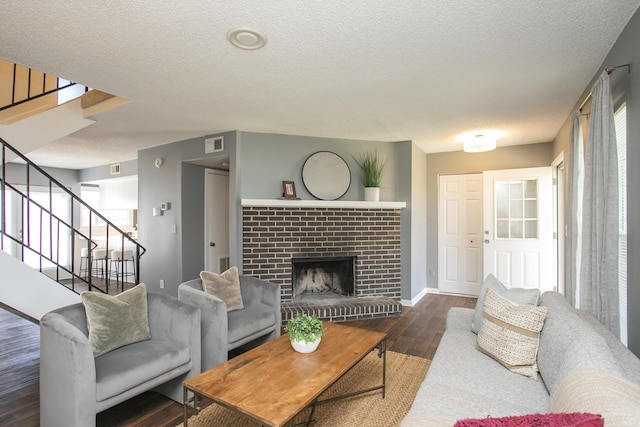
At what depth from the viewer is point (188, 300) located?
2.80 meters

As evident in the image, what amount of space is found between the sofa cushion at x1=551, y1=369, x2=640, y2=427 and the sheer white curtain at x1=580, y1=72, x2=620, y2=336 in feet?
2.82

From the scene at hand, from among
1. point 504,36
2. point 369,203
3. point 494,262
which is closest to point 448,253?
point 494,262

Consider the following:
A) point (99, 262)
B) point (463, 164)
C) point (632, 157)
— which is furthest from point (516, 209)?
point (99, 262)

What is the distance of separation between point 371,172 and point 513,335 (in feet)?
9.76

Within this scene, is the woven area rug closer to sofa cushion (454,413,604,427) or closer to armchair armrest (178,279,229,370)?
armchair armrest (178,279,229,370)

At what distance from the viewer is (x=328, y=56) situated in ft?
7.29

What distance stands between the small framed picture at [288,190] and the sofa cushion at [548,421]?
11.5ft

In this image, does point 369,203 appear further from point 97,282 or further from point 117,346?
point 97,282

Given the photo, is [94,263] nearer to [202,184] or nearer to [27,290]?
[202,184]

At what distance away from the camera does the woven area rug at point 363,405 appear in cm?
208

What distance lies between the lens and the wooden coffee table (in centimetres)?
152

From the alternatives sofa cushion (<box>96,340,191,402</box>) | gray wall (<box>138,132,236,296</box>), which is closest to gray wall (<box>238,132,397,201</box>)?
gray wall (<box>138,132,236,296</box>)

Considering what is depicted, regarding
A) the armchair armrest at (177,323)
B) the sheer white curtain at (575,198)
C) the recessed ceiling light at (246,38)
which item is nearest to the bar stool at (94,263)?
the armchair armrest at (177,323)

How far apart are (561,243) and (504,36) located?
3.24 m
